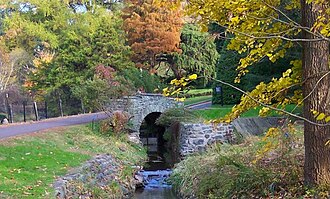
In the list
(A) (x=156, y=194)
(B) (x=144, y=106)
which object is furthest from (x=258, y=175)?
(B) (x=144, y=106)

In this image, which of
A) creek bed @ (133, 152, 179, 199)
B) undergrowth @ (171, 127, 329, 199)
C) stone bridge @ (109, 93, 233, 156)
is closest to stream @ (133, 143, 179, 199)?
creek bed @ (133, 152, 179, 199)

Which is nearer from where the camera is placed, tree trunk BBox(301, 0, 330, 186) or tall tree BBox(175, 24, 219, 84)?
tree trunk BBox(301, 0, 330, 186)

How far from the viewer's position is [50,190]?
860 cm

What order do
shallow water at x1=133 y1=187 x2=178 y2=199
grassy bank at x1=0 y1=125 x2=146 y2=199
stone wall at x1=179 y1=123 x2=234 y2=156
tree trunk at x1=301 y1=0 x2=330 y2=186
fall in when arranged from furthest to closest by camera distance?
stone wall at x1=179 y1=123 x2=234 y2=156 < shallow water at x1=133 y1=187 x2=178 y2=199 < grassy bank at x1=0 y1=125 x2=146 y2=199 < tree trunk at x1=301 y1=0 x2=330 y2=186

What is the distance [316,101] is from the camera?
6.98 meters

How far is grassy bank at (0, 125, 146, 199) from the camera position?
28.4ft

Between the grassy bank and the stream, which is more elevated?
the grassy bank

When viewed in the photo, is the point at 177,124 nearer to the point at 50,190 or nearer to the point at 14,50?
the point at 50,190

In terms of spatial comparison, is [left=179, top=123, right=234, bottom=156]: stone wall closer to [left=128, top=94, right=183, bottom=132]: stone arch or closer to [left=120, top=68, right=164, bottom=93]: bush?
[left=128, top=94, right=183, bottom=132]: stone arch

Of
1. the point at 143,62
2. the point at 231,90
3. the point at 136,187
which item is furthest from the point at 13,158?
the point at 143,62

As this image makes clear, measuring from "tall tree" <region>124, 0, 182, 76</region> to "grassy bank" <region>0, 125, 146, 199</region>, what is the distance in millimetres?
11557

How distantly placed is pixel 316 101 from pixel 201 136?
11.6 meters

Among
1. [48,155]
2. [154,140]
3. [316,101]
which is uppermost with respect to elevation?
[316,101]

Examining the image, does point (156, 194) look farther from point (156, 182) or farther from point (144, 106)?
point (144, 106)
